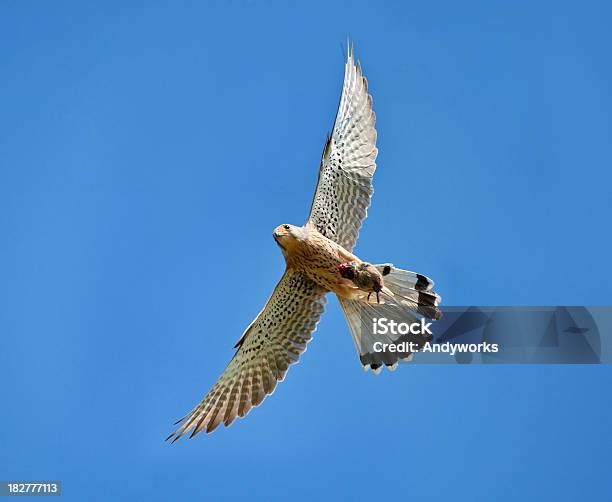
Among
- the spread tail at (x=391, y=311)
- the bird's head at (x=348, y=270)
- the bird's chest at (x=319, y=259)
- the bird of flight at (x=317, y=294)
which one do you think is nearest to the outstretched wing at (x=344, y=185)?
the bird of flight at (x=317, y=294)

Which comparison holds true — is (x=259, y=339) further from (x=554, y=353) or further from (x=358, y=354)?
(x=554, y=353)

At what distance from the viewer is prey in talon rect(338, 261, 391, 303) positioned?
8531 mm

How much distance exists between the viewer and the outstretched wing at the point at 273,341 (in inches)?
368

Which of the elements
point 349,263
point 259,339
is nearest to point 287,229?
point 349,263

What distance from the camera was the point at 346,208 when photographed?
9461 mm

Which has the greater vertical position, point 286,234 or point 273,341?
point 286,234

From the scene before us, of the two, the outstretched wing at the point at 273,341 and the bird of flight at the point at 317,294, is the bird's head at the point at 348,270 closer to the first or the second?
the bird of flight at the point at 317,294

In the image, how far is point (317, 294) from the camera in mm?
9484

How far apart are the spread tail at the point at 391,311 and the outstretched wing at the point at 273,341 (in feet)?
1.51

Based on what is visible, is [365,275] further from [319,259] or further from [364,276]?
[319,259]

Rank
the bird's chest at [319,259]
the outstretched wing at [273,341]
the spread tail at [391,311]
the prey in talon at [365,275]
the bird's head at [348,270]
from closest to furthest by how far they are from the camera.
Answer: the prey in talon at [365,275]
the bird's head at [348,270]
the spread tail at [391,311]
the bird's chest at [319,259]
the outstretched wing at [273,341]

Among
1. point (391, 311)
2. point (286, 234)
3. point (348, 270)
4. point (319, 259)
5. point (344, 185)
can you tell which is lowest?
point (391, 311)

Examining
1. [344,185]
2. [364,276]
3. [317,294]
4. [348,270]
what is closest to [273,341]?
[317,294]

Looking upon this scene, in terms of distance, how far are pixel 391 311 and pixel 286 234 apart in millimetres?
1529
